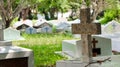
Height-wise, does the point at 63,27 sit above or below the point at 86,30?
above

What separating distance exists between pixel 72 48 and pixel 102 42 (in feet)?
5.44

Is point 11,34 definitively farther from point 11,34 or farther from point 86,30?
point 86,30

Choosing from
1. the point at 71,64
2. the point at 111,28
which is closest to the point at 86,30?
the point at 71,64

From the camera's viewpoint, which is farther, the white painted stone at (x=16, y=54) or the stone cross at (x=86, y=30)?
the white painted stone at (x=16, y=54)

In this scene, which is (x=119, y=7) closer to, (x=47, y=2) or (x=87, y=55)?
(x=47, y=2)

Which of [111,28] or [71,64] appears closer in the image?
[71,64]

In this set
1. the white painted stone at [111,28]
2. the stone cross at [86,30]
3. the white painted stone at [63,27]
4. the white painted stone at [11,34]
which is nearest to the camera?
the stone cross at [86,30]

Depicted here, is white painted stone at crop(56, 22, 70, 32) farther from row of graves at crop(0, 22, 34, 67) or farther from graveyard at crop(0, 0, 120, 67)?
row of graves at crop(0, 22, 34, 67)

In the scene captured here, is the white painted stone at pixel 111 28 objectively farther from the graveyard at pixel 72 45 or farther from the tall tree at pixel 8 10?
the tall tree at pixel 8 10

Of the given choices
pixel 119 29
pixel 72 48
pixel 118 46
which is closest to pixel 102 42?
pixel 72 48

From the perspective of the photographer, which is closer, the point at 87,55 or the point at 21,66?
the point at 87,55

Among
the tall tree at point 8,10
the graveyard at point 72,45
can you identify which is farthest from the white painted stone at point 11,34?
the tall tree at point 8,10

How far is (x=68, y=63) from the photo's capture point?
523 centimetres

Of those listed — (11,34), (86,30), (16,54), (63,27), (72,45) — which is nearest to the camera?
(86,30)
